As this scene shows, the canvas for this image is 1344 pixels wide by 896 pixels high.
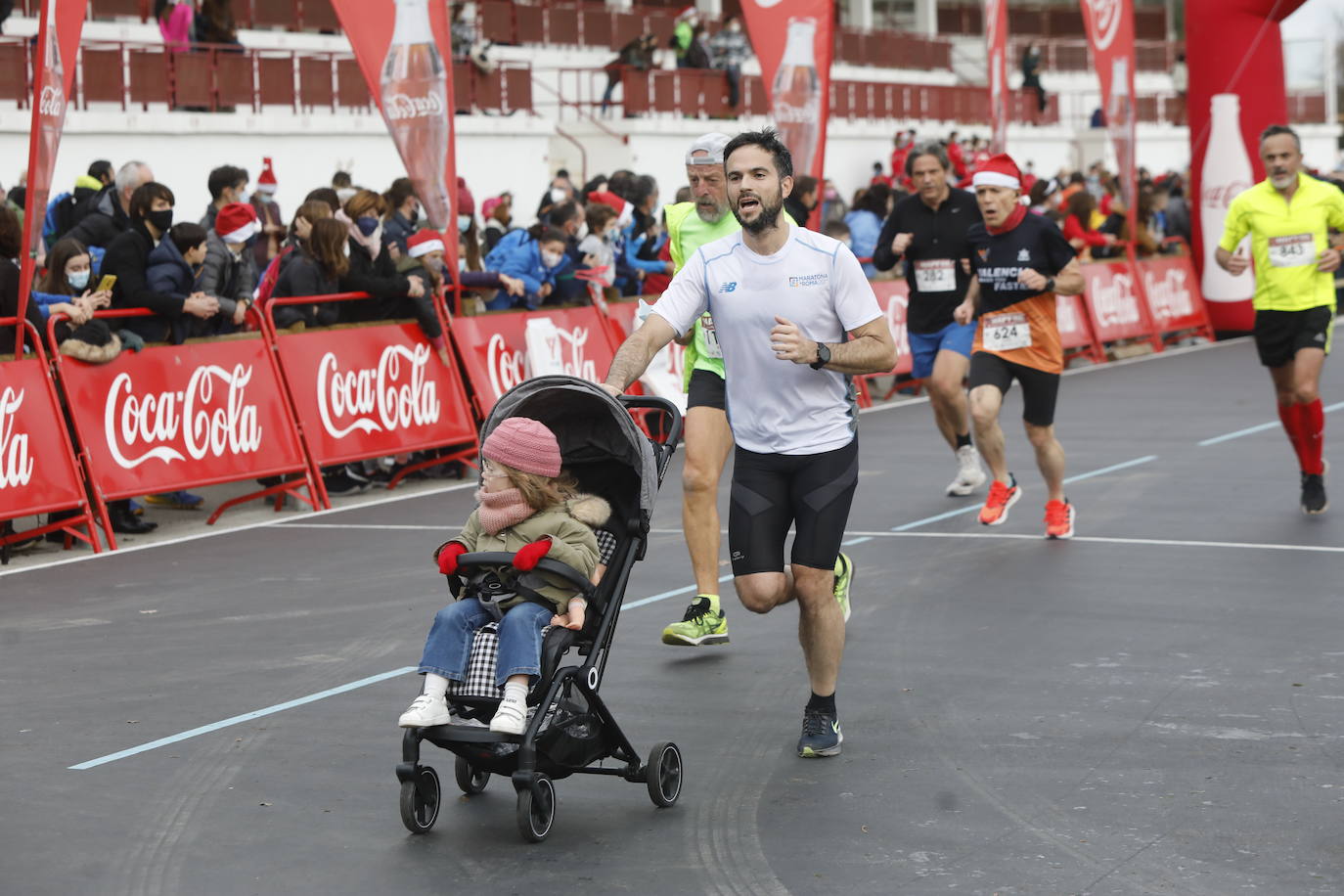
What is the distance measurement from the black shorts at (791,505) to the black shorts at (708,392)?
1.79 metres

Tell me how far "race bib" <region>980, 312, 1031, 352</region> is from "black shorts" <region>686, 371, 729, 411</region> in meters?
3.02

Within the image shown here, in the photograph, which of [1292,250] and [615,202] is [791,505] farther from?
[615,202]

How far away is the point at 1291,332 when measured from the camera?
1148 cm

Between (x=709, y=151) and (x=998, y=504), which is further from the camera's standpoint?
(x=998, y=504)

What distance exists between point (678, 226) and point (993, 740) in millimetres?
3284

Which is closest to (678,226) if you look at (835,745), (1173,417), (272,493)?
(835,745)

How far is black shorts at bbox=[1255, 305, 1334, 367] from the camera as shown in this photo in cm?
1143

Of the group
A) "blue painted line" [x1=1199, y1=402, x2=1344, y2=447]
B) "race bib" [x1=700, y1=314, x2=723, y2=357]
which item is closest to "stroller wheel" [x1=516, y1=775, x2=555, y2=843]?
"race bib" [x1=700, y1=314, x2=723, y2=357]

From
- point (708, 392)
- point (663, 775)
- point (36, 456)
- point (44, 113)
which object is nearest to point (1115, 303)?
point (44, 113)

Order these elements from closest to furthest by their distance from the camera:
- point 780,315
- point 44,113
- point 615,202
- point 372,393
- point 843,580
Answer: point 780,315, point 843,580, point 44,113, point 372,393, point 615,202

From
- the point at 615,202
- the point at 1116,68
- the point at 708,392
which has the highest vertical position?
the point at 1116,68

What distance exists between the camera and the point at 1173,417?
16.8 metres

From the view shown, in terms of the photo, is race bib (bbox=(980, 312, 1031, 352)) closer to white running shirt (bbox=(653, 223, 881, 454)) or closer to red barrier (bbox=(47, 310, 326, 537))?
white running shirt (bbox=(653, 223, 881, 454))

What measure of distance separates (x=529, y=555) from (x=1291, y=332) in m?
7.21
